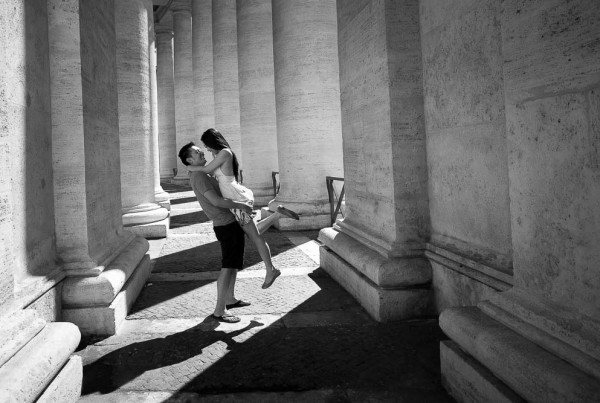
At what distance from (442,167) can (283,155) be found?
9.59 metres

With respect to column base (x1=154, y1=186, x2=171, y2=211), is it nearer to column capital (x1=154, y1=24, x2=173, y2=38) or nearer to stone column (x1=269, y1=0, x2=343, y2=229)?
stone column (x1=269, y1=0, x2=343, y2=229)

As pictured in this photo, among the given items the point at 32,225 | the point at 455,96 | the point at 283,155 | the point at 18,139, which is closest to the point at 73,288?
the point at 32,225

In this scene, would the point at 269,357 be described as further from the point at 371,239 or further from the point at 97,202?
the point at 97,202

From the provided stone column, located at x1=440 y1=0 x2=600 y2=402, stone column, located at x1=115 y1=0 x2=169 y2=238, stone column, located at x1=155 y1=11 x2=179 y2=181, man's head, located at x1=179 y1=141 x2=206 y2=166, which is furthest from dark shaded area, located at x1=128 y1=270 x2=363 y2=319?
stone column, located at x1=155 y1=11 x2=179 y2=181

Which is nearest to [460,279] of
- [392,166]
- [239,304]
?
[392,166]

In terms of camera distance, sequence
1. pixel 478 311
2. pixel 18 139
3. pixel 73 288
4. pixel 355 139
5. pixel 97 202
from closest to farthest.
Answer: pixel 478 311 → pixel 18 139 → pixel 73 288 → pixel 97 202 → pixel 355 139

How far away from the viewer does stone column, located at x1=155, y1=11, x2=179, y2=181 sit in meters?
45.4

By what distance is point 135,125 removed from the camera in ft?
49.9

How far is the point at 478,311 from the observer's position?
4695 mm

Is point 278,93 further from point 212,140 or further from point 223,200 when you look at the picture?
point 223,200

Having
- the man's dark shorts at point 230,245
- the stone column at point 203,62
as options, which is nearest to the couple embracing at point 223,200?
the man's dark shorts at point 230,245

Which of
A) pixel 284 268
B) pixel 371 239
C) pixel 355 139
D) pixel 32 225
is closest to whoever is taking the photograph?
pixel 32 225

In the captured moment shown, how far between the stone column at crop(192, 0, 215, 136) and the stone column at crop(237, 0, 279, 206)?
39.0 feet

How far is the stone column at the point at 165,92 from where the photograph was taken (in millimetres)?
45381
